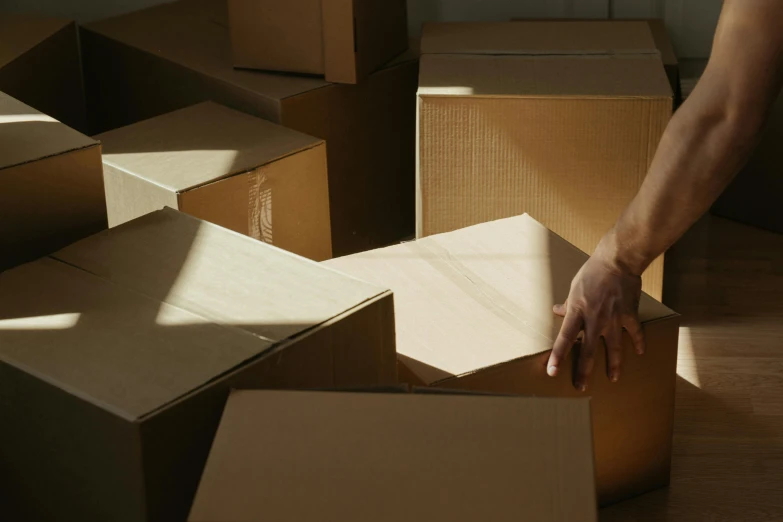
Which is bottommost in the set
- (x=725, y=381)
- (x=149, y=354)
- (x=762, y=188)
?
(x=725, y=381)

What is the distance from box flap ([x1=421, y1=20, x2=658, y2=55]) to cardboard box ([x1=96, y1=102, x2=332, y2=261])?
447 mm

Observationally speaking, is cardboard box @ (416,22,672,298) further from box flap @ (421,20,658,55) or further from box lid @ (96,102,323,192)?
Result: box lid @ (96,102,323,192)

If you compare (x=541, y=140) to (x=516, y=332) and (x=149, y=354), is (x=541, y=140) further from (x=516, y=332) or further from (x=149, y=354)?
(x=149, y=354)

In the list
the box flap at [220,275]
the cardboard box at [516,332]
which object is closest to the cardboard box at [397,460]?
the box flap at [220,275]

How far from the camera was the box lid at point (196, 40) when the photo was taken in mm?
2209

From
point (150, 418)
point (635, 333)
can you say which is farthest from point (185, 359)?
point (635, 333)

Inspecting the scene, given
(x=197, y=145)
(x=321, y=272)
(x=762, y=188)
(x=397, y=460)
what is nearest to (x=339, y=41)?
(x=197, y=145)

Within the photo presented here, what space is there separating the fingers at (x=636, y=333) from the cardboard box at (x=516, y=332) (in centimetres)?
1

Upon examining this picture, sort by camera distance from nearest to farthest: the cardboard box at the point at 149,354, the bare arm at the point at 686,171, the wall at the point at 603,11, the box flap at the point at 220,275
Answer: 1. the cardboard box at the point at 149,354
2. the box flap at the point at 220,275
3. the bare arm at the point at 686,171
4. the wall at the point at 603,11

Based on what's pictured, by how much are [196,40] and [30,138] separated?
1.17m

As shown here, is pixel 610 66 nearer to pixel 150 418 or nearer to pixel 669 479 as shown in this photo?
pixel 669 479

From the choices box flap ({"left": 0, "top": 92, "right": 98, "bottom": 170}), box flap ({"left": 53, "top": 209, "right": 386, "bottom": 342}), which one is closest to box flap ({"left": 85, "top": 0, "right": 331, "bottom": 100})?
box flap ({"left": 0, "top": 92, "right": 98, "bottom": 170})

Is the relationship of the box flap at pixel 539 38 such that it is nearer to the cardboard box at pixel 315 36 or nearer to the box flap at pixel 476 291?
the cardboard box at pixel 315 36

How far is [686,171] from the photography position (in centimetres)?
138
